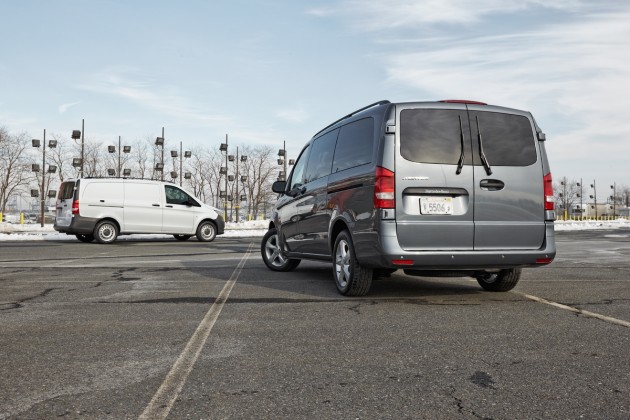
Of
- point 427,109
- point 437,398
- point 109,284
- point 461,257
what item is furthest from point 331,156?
point 437,398

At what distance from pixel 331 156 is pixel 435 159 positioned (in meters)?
1.72

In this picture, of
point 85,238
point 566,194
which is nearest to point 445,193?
point 85,238

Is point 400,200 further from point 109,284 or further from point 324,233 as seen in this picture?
point 109,284

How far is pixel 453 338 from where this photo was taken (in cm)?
417

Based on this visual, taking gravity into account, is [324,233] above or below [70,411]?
above

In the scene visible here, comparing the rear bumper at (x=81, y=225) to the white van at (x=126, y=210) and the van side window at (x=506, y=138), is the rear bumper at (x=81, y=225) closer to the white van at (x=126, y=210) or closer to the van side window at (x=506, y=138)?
the white van at (x=126, y=210)

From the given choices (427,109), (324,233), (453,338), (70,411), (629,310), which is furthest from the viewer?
(324,233)

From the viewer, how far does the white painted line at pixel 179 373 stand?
105 inches

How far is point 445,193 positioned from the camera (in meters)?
5.64

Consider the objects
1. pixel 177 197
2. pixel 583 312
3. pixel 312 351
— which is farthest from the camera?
pixel 177 197

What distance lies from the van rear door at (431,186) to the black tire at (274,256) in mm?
3666

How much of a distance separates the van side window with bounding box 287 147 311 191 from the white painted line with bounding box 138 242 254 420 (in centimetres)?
321

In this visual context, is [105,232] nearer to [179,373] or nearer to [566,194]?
[179,373]

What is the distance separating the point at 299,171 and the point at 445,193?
10.5 ft
